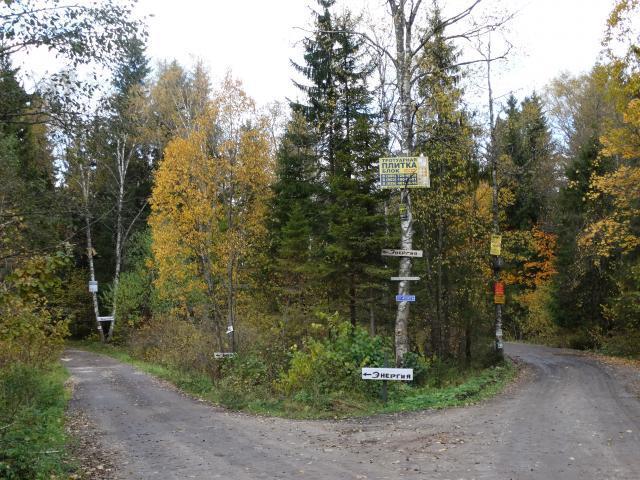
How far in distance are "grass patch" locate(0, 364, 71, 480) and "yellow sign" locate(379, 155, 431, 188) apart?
872 centimetres

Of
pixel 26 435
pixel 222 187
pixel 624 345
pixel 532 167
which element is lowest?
pixel 624 345

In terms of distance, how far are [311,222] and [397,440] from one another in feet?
45.2

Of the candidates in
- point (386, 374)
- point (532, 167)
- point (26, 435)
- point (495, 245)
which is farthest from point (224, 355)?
point (532, 167)

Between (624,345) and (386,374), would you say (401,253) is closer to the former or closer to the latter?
(386,374)

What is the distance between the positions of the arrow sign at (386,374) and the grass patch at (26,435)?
6.05 metres

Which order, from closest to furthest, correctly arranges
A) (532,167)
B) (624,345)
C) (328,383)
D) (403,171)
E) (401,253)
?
1. (328,383)
2. (403,171)
3. (401,253)
4. (624,345)
5. (532,167)

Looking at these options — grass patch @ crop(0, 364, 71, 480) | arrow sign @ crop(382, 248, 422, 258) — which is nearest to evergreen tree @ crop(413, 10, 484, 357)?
arrow sign @ crop(382, 248, 422, 258)

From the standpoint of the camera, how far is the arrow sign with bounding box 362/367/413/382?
1197 centimetres

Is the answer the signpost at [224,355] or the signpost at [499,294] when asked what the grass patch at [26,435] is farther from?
the signpost at [499,294]

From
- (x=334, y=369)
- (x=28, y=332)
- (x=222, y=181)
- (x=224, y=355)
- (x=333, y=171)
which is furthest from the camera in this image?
(x=333, y=171)

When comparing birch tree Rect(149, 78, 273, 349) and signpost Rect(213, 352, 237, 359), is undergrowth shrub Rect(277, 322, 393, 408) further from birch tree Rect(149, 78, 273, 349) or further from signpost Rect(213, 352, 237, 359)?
birch tree Rect(149, 78, 273, 349)

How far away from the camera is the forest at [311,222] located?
7164 mm

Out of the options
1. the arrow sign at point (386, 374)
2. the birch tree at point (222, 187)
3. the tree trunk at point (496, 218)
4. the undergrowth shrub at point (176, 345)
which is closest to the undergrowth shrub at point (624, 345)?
the tree trunk at point (496, 218)

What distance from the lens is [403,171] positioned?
→ 1341 centimetres
